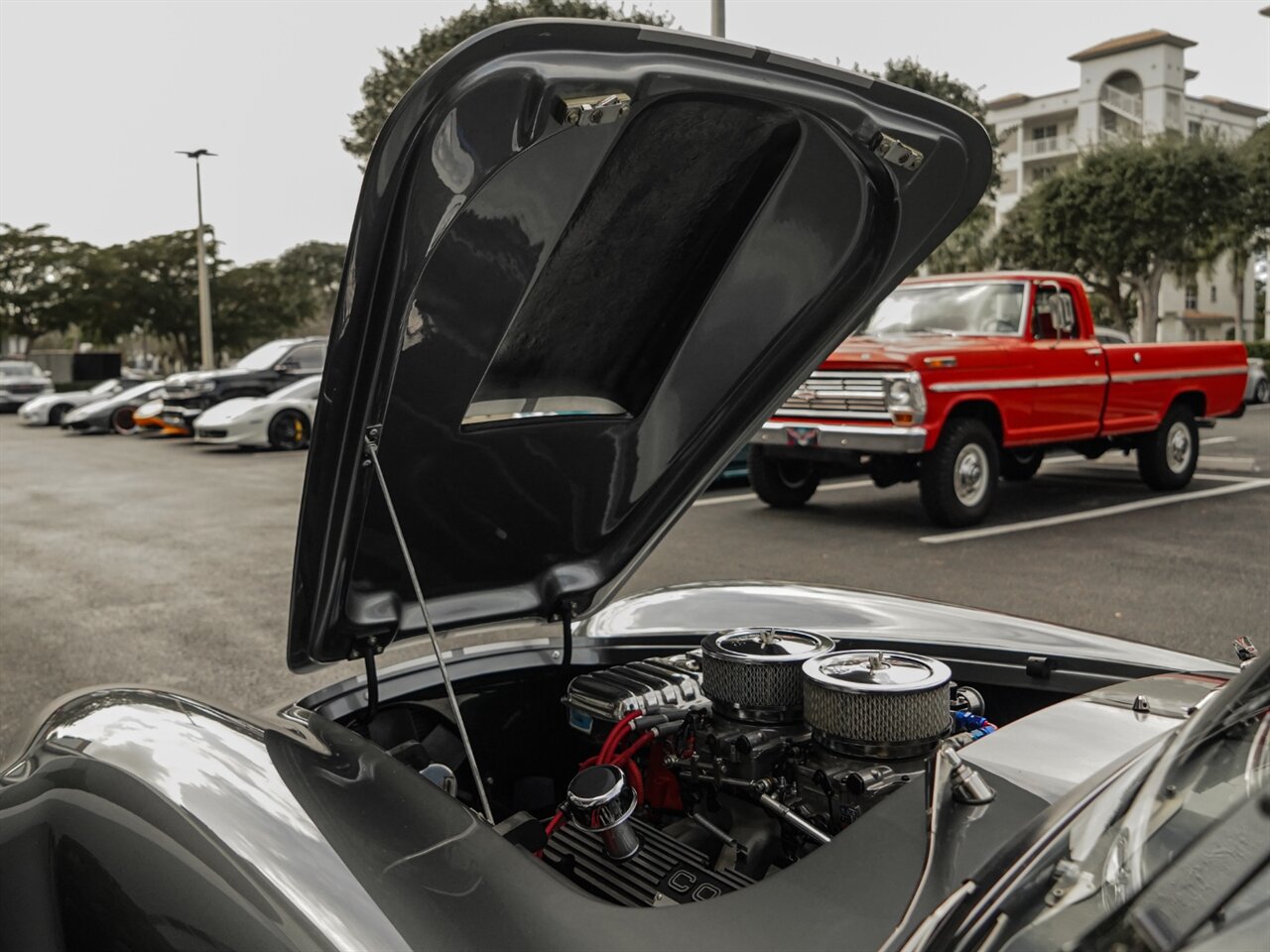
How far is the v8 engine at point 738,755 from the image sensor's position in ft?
5.10

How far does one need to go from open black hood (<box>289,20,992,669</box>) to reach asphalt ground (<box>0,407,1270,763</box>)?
0.77 meters

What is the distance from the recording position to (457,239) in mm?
1509

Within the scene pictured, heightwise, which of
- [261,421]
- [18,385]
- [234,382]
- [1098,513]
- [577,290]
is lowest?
[1098,513]

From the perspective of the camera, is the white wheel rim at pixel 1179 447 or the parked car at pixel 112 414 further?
the parked car at pixel 112 414

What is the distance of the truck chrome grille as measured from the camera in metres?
8.45

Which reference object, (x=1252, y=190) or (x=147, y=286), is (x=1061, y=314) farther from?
(x=147, y=286)

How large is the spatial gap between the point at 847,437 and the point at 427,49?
59.3ft

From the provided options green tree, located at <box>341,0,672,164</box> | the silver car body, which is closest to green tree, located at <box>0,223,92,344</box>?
the silver car body

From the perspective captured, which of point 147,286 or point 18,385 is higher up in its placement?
point 147,286

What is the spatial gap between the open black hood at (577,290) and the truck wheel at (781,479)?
7366 millimetres

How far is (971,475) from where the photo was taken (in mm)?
8688

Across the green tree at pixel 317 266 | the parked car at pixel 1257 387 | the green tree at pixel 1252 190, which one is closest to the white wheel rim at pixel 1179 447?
the parked car at pixel 1257 387

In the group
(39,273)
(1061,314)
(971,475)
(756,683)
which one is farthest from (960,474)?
(39,273)

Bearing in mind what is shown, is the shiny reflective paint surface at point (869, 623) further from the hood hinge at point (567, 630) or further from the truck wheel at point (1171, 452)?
the truck wheel at point (1171, 452)
